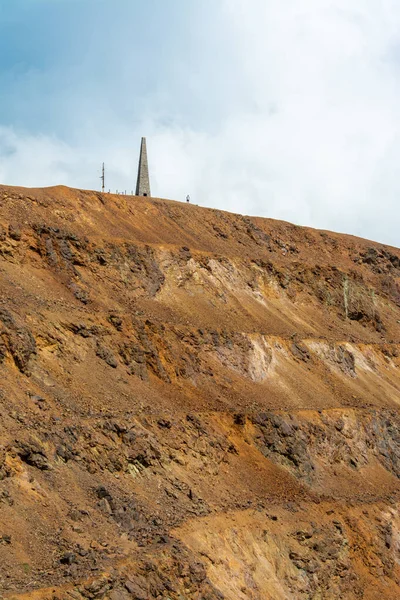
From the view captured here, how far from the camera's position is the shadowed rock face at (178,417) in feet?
81.1

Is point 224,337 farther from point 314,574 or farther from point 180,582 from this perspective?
point 180,582

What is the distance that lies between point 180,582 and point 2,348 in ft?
31.9

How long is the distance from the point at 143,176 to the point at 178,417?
32757 millimetres

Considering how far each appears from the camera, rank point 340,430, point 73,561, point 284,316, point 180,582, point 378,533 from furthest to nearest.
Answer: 1. point 284,316
2. point 340,430
3. point 378,533
4. point 180,582
5. point 73,561

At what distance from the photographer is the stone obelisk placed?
6188cm

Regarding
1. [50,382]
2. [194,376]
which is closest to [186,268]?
[194,376]

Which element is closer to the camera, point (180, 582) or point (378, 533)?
point (180, 582)

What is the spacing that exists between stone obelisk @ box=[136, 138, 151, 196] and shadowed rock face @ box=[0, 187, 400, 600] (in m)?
9.32

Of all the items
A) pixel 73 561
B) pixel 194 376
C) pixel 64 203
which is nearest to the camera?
pixel 73 561

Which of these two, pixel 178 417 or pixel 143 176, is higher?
pixel 143 176

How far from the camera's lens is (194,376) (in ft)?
121

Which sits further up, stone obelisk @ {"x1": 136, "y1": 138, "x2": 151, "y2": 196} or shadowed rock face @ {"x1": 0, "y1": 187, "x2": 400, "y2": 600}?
stone obelisk @ {"x1": 136, "y1": 138, "x2": 151, "y2": 196}

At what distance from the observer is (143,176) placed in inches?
2448

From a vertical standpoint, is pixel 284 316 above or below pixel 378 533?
above
